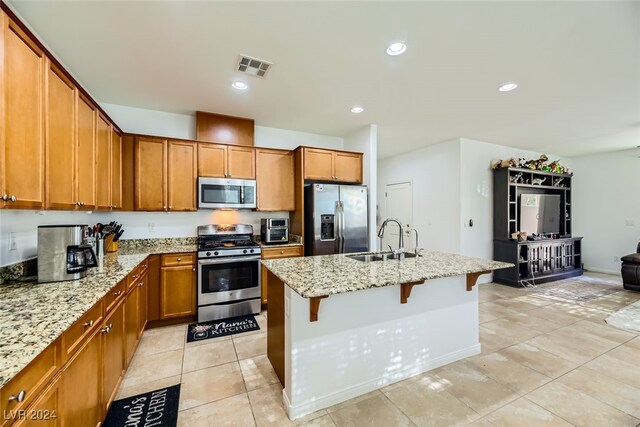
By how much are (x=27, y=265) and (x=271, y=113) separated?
293cm

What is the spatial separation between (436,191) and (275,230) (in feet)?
11.4

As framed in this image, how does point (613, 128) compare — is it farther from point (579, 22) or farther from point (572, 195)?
point (579, 22)

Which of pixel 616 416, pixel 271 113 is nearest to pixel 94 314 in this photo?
pixel 271 113

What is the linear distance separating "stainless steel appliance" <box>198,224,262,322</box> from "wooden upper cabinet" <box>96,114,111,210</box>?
1119 mm

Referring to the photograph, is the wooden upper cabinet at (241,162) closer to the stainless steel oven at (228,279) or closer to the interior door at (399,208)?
the stainless steel oven at (228,279)

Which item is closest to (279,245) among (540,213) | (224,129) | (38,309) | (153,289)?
(153,289)

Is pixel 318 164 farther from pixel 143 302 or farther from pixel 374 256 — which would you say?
pixel 143 302

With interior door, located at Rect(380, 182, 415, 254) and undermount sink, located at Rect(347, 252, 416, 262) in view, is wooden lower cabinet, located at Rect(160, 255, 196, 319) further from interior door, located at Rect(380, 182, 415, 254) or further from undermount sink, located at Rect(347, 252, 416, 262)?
interior door, located at Rect(380, 182, 415, 254)

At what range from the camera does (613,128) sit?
443 centimetres

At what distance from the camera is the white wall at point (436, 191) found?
5.04m

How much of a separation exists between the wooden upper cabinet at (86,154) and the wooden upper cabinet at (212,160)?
4.09 ft

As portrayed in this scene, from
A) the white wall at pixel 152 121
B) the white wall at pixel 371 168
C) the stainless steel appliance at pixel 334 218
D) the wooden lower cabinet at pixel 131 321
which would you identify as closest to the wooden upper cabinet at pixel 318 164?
the stainless steel appliance at pixel 334 218

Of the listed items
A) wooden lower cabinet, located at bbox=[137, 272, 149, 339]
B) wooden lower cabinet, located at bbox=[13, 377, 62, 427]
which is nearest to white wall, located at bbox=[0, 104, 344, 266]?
wooden lower cabinet, located at bbox=[137, 272, 149, 339]

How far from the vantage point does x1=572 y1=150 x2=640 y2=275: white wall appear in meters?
5.73
